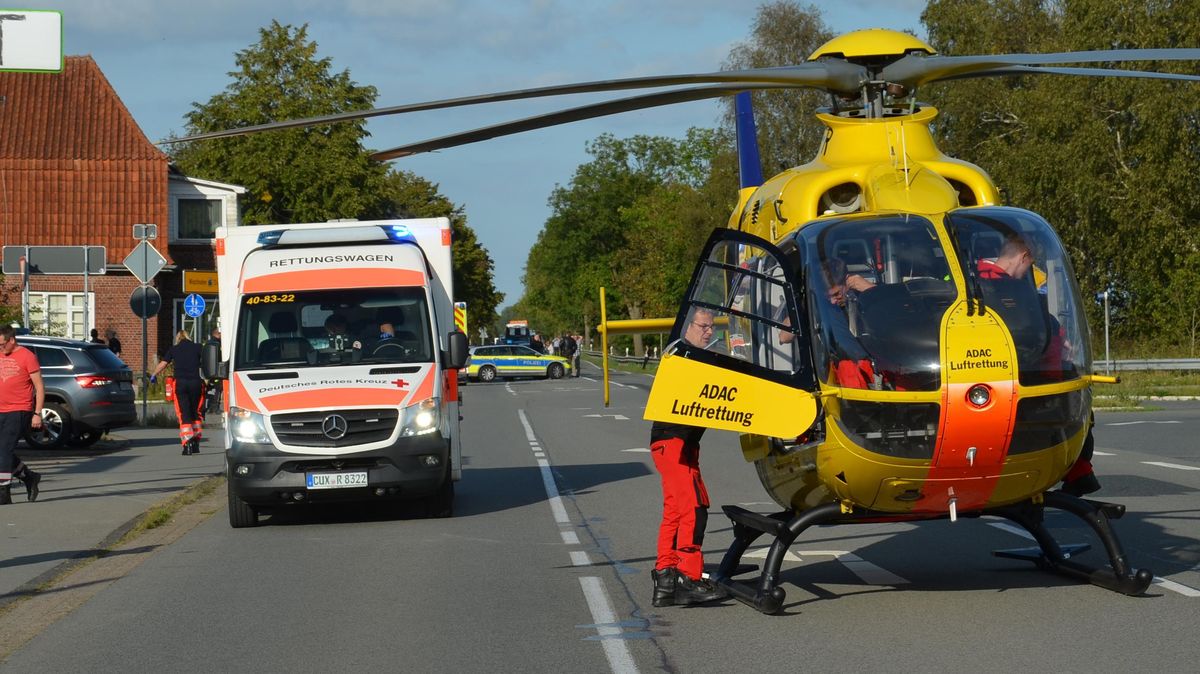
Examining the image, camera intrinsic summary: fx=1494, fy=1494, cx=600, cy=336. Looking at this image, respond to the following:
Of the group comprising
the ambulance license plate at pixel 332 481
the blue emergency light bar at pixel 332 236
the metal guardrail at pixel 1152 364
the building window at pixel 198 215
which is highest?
the building window at pixel 198 215

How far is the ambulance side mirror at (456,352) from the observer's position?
587 inches

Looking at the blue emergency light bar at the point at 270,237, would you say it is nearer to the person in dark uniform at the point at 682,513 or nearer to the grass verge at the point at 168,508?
the grass verge at the point at 168,508

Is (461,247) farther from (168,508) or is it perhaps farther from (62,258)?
(168,508)

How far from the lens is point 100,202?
5181 cm

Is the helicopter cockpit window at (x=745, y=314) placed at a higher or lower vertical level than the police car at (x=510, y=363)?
higher

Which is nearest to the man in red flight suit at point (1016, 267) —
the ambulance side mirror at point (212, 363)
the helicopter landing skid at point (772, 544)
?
the helicopter landing skid at point (772, 544)

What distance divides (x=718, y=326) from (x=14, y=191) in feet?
154

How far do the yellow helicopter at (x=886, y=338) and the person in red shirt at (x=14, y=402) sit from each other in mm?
8318

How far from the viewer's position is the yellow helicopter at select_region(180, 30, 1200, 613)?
8.30m

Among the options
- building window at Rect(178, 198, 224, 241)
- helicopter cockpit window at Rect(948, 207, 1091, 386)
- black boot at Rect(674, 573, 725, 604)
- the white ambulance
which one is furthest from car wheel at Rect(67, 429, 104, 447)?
building window at Rect(178, 198, 224, 241)

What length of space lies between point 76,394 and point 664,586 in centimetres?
1759

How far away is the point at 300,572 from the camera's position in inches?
444

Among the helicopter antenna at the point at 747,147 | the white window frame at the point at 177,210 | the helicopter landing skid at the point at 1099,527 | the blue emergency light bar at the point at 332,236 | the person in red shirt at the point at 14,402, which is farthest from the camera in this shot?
the white window frame at the point at 177,210

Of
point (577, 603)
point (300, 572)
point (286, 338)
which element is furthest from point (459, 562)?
point (286, 338)
